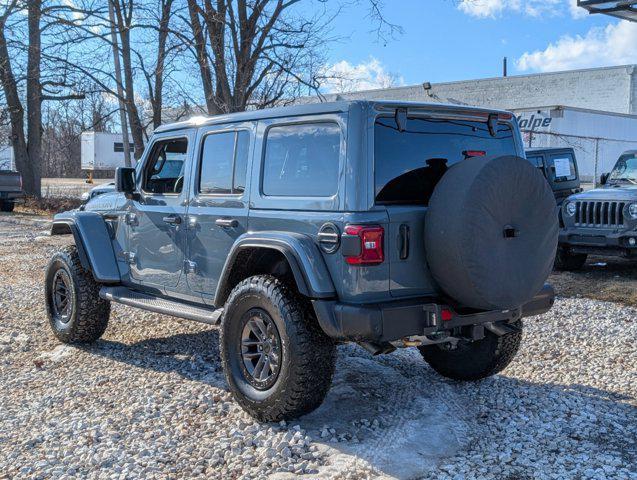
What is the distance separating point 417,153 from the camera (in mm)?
4445

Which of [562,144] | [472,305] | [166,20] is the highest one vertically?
[166,20]

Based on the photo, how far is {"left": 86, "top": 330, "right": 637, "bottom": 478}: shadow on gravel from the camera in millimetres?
4094

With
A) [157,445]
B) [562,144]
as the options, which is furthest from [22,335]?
[562,144]

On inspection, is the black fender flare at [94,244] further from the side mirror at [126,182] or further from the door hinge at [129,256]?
the side mirror at [126,182]

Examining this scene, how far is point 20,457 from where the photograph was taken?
411cm

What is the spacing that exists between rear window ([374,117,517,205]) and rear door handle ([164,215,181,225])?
6.24ft

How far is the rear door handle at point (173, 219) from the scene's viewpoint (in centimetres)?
545

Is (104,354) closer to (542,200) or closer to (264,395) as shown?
(264,395)

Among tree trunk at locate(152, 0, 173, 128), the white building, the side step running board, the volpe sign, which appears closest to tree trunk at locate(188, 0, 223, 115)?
tree trunk at locate(152, 0, 173, 128)

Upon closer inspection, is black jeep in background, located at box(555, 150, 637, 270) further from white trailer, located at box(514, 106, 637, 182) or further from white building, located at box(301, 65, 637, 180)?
white building, located at box(301, 65, 637, 180)

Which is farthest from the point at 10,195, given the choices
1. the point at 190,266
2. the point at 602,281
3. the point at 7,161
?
the point at 190,266

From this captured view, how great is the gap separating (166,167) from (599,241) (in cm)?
676

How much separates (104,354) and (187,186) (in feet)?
6.19

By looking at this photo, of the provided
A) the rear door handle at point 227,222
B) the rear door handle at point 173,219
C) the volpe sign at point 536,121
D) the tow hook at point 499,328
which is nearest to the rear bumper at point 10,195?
the volpe sign at point 536,121
